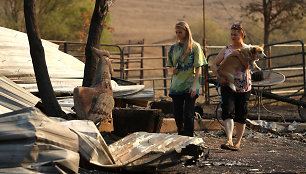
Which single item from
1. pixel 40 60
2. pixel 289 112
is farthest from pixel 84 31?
pixel 40 60

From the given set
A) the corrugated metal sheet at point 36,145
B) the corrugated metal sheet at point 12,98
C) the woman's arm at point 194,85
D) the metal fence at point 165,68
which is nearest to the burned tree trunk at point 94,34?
the corrugated metal sheet at point 12,98

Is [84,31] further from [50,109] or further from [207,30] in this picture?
[50,109]

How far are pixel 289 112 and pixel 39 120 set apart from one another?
983 cm

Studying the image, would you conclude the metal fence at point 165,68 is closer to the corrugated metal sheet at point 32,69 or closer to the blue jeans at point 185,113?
the corrugated metal sheet at point 32,69

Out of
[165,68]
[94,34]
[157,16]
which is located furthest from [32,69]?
[157,16]

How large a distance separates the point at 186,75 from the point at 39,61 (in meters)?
1.99

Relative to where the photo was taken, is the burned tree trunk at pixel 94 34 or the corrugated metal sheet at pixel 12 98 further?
the burned tree trunk at pixel 94 34

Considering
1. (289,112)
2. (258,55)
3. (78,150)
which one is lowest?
(289,112)

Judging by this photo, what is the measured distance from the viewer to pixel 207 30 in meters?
47.0

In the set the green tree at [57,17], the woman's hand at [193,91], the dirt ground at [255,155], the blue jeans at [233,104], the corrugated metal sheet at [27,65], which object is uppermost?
the green tree at [57,17]

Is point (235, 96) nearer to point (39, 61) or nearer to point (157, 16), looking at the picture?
point (39, 61)

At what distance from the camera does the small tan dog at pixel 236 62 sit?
8047 mm

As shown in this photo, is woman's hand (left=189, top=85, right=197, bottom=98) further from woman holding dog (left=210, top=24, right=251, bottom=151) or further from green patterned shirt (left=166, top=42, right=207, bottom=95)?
woman holding dog (left=210, top=24, right=251, bottom=151)

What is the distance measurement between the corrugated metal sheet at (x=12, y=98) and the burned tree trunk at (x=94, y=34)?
89 cm
